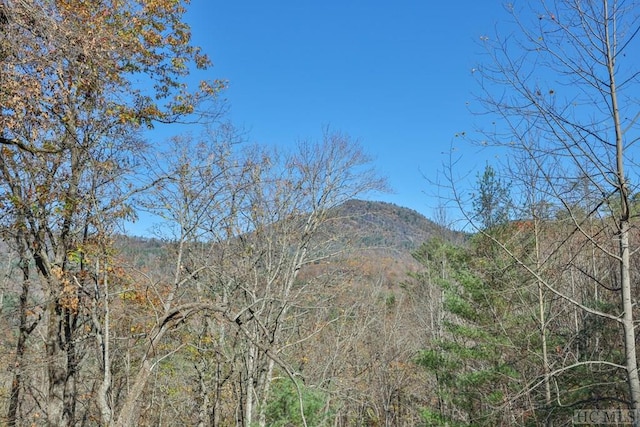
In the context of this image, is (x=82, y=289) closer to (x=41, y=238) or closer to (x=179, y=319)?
(x=41, y=238)

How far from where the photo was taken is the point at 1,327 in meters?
7.87

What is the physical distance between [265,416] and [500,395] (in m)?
5.03

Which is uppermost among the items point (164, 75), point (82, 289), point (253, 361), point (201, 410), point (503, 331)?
point (164, 75)

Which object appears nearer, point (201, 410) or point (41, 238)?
point (41, 238)

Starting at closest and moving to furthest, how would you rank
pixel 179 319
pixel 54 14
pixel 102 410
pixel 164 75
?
pixel 179 319, pixel 102 410, pixel 54 14, pixel 164 75

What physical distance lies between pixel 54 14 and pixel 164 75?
10.8 feet

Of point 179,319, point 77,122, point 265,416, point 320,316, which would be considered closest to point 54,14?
point 77,122

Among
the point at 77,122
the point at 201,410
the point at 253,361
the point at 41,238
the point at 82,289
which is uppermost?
the point at 77,122

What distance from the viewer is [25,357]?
302 inches

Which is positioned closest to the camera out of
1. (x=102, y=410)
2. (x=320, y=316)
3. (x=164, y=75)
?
(x=102, y=410)

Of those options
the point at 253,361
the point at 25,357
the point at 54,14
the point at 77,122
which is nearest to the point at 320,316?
the point at 253,361

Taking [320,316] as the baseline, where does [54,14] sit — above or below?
above

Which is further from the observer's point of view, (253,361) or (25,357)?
(253,361)

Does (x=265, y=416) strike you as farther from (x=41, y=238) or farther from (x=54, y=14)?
(x=54, y=14)
